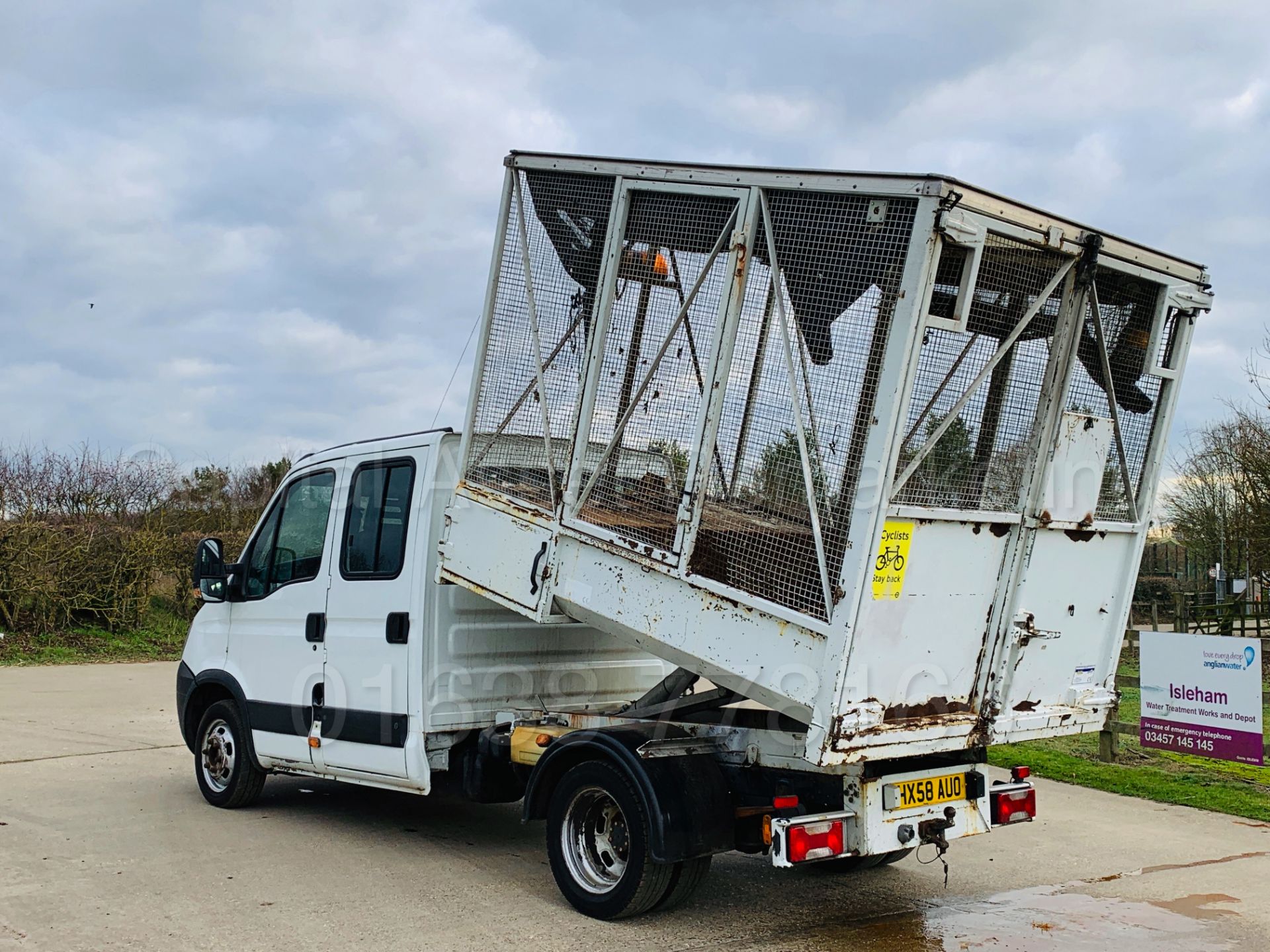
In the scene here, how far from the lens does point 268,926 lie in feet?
17.0

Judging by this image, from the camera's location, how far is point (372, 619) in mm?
6496

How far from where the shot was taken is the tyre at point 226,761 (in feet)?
24.5

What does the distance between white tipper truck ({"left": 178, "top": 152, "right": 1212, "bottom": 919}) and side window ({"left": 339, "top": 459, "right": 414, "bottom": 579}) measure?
49mm

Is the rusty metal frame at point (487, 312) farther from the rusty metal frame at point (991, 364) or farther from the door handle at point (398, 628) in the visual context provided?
the rusty metal frame at point (991, 364)

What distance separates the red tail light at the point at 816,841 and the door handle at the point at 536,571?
1.67 m

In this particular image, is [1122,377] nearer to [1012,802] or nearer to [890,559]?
[890,559]

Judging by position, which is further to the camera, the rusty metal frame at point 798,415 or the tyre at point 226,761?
the tyre at point 226,761

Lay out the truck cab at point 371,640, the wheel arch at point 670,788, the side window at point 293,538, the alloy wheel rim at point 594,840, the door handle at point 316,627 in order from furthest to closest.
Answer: the side window at point 293,538
the door handle at point 316,627
the truck cab at point 371,640
the alloy wheel rim at point 594,840
the wheel arch at point 670,788

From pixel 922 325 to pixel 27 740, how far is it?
366 inches

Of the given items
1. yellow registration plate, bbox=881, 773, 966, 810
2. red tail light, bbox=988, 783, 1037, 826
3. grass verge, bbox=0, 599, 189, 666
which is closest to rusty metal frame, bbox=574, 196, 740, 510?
yellow registration plate, bbox=881, 773, 966, 810

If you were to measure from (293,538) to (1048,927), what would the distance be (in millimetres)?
4780

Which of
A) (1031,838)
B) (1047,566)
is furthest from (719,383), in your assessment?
A: (1031,838)

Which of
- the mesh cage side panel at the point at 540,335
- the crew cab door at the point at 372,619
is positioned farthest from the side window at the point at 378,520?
the mesh cage side panel at the point at 540,335

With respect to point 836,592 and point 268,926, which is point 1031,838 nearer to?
point 836,592
